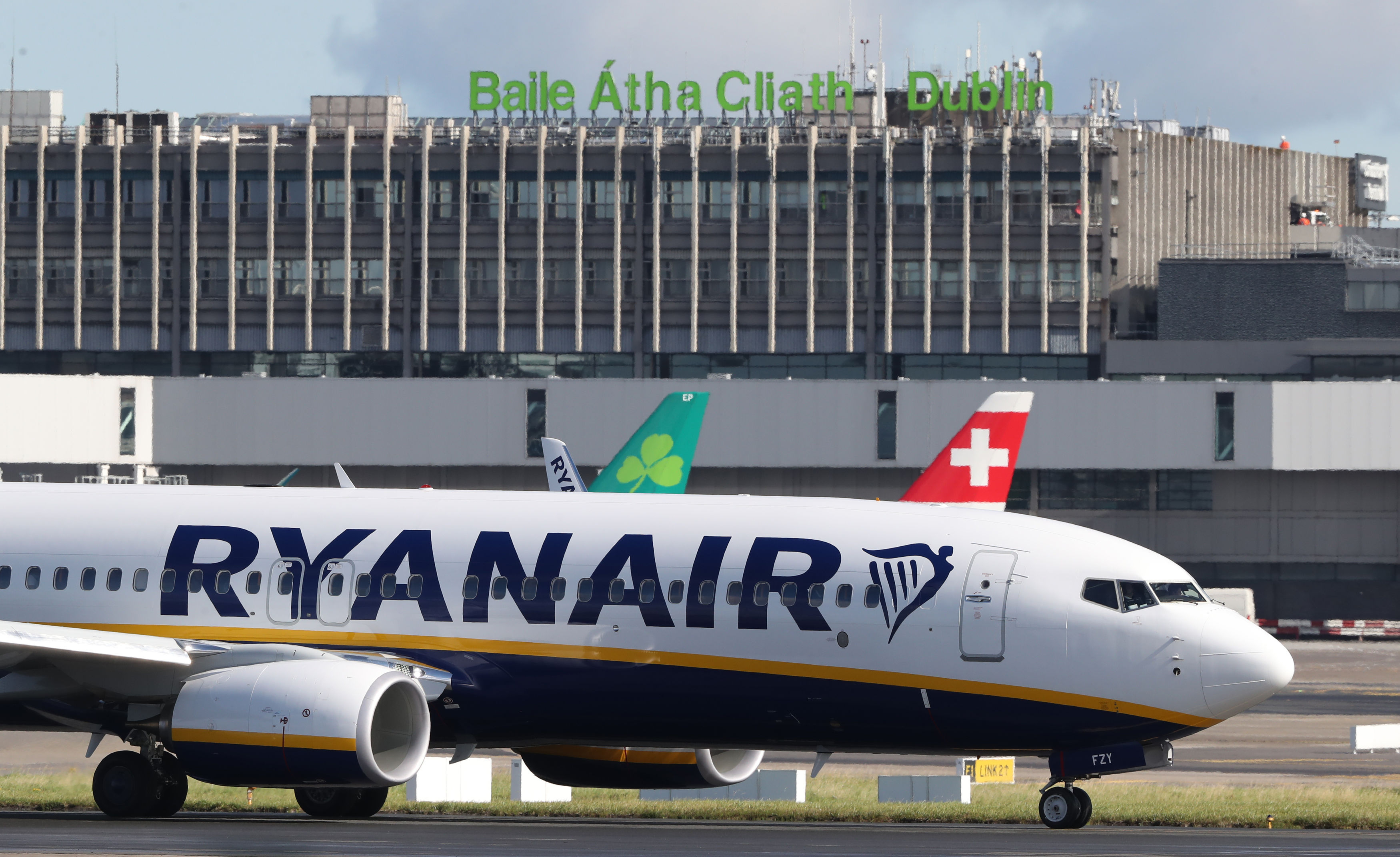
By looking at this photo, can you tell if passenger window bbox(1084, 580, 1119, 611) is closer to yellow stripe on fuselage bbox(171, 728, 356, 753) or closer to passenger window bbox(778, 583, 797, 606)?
passenger window bbox(778, 583, 797, 606)

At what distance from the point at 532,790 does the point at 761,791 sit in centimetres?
443

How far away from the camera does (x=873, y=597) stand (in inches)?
1062

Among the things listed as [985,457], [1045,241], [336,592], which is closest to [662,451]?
[985,457]

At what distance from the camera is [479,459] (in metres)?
88.9

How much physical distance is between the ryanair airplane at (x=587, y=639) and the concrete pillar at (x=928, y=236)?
3057 inches

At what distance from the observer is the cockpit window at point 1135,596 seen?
26.2 meters

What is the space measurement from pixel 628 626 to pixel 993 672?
17.5ft

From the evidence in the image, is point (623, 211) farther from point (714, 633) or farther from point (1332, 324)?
point (714, 633)

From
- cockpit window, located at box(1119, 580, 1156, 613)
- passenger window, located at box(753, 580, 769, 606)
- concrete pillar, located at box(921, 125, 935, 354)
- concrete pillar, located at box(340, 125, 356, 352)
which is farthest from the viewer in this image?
concrete pillar, located at box(340, 125, 356, 352)

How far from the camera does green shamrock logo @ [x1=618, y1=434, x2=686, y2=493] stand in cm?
4734

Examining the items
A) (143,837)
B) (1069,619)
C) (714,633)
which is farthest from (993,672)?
(143,837)

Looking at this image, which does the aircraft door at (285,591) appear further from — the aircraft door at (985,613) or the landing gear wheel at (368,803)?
the aircraft door at (985,613)

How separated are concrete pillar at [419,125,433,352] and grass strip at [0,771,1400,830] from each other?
72231 mm

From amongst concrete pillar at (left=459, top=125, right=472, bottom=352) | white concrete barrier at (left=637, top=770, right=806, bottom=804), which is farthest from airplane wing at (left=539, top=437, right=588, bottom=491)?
concrete pillar at (left=459, top=125, right=472, bottom=352)
